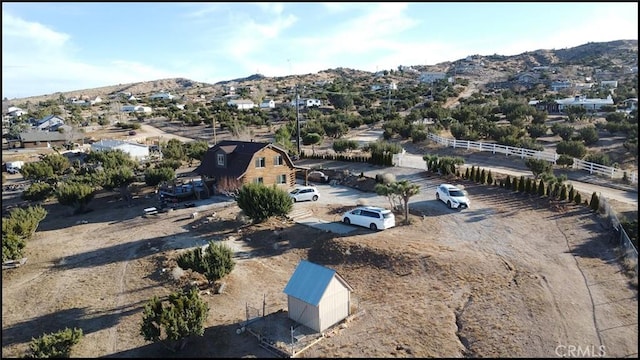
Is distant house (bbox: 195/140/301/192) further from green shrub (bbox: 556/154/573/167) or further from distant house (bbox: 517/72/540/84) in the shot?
distant house (bbox: 517/72/540/84)

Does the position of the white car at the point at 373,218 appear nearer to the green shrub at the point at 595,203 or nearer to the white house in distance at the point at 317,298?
the white house in distance at the point at 317,298

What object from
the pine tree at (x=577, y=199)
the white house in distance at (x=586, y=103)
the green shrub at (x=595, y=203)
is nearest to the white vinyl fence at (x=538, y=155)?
the pine tree at (x=577, y=199)

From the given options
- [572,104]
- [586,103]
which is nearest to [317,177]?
[572,104]

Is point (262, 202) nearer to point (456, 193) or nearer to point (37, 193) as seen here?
point (456, 193)

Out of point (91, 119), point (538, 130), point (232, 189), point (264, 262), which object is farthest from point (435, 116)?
point (91, 119)

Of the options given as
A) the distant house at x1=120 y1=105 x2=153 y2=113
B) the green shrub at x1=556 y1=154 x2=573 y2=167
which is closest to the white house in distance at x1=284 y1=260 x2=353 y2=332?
the green shrub at x1=556 y1=154 x2=573 y2=167

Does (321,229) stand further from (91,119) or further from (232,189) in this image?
(91,119)
